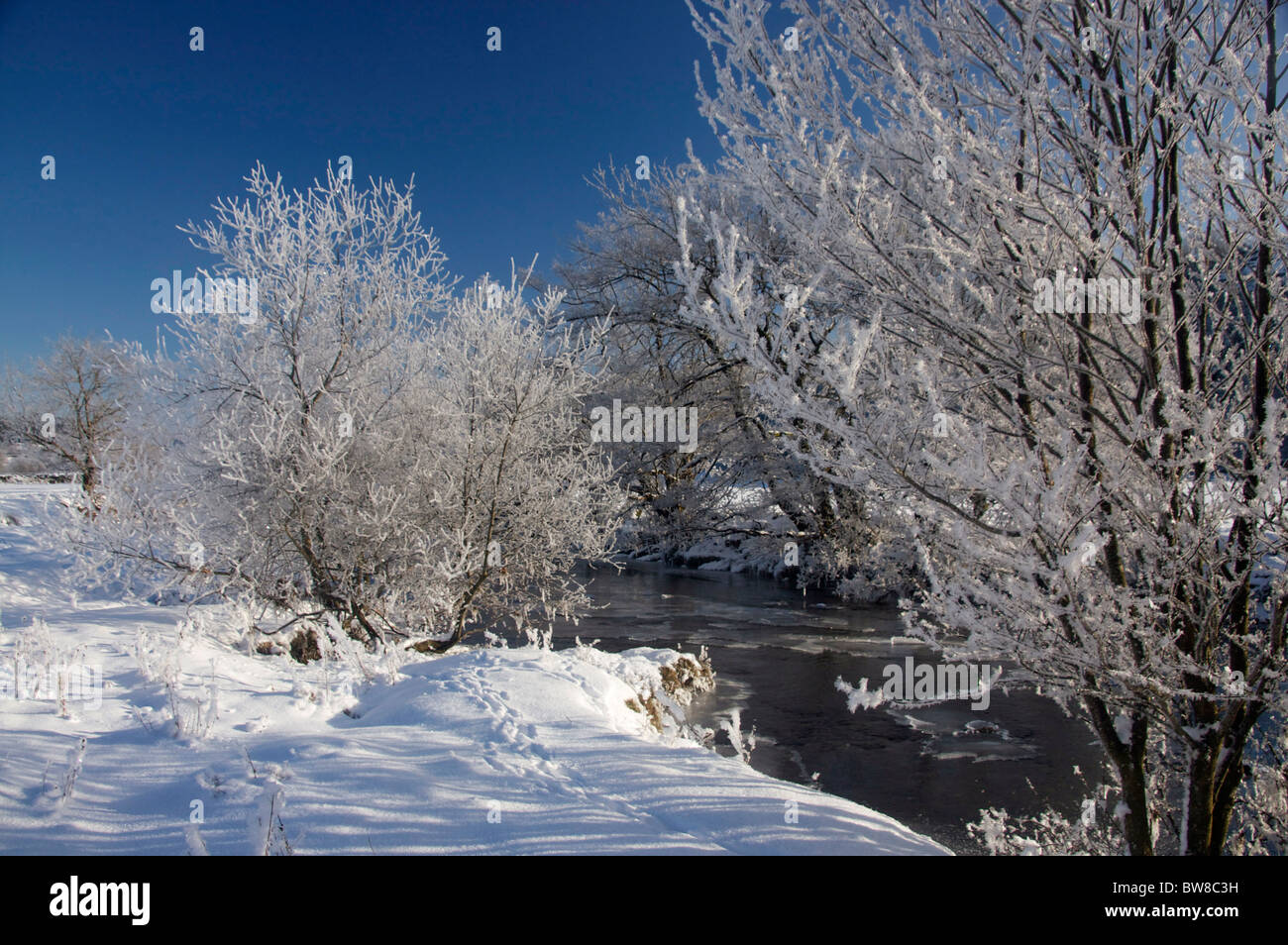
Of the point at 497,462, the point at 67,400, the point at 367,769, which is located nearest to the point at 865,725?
the point at 497,462

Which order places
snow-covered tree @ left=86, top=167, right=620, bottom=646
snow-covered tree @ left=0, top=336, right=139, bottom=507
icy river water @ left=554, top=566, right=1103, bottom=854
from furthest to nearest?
snow-covered tree @ left=0, top=336, right=139, bottom=507 → snow-covered tree @ left=86, top=167, right=620, bottom=646 → icy river water @ left=554, top=566, right=1103, bottom=854

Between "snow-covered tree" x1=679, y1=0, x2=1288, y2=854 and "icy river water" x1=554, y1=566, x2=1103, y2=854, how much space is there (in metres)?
3.03

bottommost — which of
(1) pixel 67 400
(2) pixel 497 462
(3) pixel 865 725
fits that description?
(3) pixel 865 725

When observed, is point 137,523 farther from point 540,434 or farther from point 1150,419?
point 1150,419

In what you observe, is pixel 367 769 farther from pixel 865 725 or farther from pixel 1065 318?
pixel 865 725

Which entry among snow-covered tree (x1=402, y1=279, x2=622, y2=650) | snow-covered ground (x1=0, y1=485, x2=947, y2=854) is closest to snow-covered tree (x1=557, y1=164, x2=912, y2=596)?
snow-covered tree (x1=402, y1=279, x2=622, y2=650)

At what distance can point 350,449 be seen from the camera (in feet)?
28.3

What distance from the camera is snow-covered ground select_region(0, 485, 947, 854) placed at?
3.05 meters

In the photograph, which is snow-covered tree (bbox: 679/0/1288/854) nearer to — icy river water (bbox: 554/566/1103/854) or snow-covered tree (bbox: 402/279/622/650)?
icy river water (bbox: 554/566/1103/854)

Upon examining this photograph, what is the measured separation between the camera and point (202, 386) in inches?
327

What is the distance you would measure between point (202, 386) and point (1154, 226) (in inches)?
356

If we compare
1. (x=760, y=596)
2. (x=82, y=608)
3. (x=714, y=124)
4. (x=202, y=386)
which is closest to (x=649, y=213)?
(x=760, y=596)

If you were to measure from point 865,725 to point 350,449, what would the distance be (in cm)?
693
